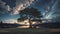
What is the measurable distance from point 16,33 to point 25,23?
64 cm

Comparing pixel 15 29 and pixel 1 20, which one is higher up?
pixel 1 20

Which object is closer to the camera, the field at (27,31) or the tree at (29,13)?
the field at (27,31)

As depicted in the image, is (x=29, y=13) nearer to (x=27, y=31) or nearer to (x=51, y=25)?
(x=27, y=31)

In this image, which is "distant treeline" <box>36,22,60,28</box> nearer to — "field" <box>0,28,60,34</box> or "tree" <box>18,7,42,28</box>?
"field" <box>0,28,60,34</box>

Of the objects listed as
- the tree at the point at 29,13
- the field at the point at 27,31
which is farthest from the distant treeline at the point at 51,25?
the tree at the point at 29,13

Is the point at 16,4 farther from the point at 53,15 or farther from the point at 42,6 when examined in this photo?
the point at 53,15

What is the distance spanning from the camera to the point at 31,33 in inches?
266

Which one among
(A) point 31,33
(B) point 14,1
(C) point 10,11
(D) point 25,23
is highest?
(B) point 14,1

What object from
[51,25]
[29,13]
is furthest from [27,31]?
[51,25]

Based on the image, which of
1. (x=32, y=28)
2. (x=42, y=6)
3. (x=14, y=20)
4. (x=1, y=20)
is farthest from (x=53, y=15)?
(x=1, y=20)

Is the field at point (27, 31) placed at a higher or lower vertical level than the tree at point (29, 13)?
lower

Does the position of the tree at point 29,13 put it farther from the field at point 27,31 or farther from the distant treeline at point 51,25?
the distant treeline at point 51,25

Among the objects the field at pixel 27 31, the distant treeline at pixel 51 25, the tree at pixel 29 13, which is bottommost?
the field at pixel 27 31

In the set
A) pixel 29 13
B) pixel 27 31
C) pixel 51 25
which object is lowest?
pixel 27 31
